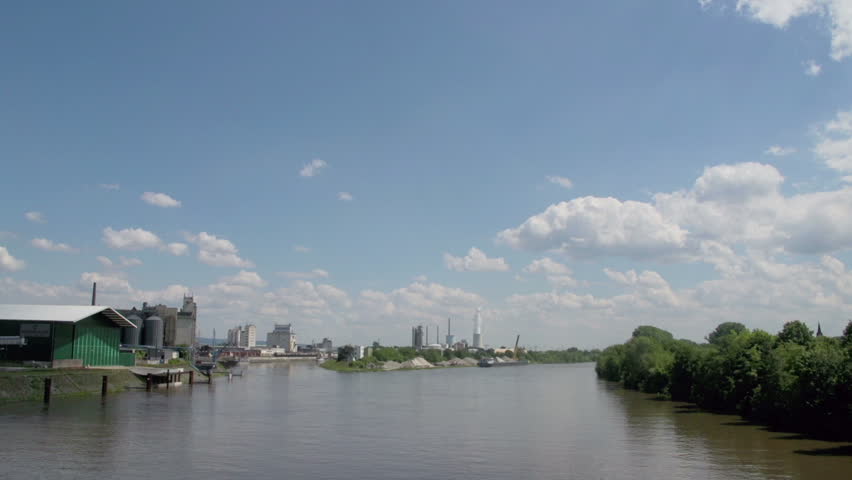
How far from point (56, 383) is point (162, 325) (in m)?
78.0

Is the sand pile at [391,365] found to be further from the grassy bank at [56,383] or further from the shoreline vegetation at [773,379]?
the grassy bank at [56,383]

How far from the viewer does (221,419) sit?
44938 millimetres

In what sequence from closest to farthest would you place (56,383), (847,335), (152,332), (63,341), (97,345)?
(847,335) → (56,383) → (63,341) → (97,345) → (152,332)

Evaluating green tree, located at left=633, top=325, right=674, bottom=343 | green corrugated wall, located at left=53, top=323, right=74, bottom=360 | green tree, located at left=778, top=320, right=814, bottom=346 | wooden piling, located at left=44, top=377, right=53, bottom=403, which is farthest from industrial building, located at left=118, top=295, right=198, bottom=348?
green tree, located at left=633, top=325, right=674, bottom=343

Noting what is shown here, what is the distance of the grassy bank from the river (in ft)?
5.58

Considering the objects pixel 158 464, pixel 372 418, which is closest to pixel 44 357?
pixel 372 418

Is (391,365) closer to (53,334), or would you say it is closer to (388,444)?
(53,334)

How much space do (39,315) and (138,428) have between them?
30.9 metres

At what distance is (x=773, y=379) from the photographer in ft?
142

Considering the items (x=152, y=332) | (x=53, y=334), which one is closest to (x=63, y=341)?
(x=53, y=334)

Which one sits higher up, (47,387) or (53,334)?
(53,334)

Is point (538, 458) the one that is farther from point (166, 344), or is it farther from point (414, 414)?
point (166, 344)

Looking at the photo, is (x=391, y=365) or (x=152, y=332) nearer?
(x=152, y=332)

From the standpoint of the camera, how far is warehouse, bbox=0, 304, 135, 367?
5994 cm
